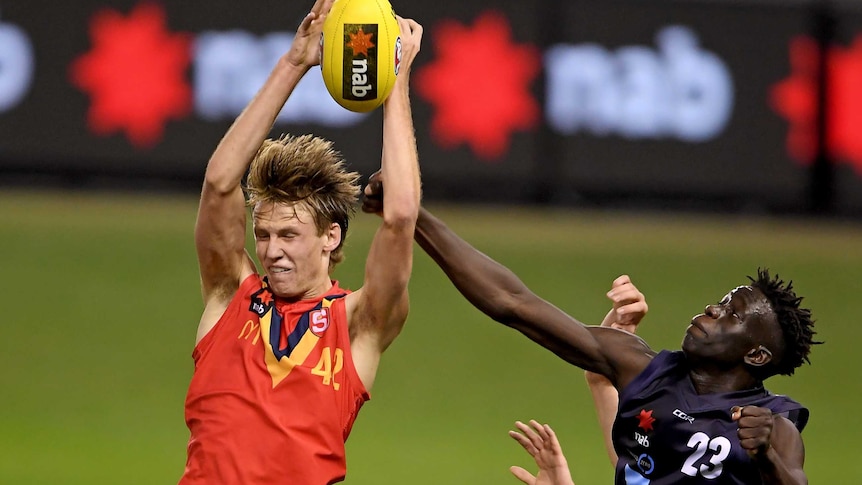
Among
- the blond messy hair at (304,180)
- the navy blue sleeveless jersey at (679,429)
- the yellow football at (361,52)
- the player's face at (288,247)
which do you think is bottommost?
the navy blue sleeveless jersey at (679,429)

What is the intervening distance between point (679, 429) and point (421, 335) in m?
8.50

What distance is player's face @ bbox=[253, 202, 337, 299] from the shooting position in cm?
647

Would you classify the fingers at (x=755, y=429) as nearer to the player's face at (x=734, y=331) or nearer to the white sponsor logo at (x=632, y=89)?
the player's face at (x=734, y=331)

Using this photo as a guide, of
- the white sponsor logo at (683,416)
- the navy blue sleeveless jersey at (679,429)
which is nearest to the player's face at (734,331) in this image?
the navy blue sleeveless jersey at (679,429)

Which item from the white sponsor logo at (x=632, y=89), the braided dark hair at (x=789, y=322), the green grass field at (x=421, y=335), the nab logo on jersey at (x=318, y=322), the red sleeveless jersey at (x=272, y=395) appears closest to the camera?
the red sleeveless jersey at (x=272, y=395)

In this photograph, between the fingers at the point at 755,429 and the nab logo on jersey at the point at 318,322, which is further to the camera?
the nab logo on jersey at the point at 318,322

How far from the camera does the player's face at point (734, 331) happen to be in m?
6.54

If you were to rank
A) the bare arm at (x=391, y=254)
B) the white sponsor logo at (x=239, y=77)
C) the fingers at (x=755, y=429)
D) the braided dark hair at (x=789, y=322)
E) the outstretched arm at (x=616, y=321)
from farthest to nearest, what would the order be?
the white sponsor logo at (x=239, y=77), the outstretched arm at (x=616, y=321), the braided dark hair at (x=789, y=322), the bare arm at (x=391, y=254), the fingers at (x=755, y=429)

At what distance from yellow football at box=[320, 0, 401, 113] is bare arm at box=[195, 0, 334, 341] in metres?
0.13

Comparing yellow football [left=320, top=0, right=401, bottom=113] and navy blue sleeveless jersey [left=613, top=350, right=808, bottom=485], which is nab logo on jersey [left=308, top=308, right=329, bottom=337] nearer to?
yellow football [left=320, top=0, right=401, bottom=113]

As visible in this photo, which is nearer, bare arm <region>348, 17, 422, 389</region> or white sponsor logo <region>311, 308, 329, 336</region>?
bare arm <region>348, 17, 422, 389</region>

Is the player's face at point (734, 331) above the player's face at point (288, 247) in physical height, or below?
below

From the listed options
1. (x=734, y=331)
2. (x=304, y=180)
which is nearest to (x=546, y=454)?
(x=734, y=331)

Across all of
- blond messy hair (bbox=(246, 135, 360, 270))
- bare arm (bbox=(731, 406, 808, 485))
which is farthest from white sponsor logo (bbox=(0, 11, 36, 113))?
bare arm (bbox=(731, 406, 808, 485))
